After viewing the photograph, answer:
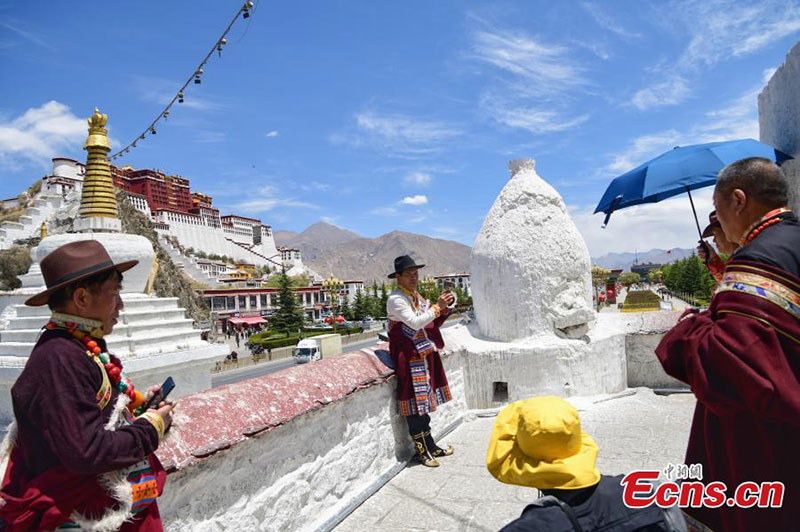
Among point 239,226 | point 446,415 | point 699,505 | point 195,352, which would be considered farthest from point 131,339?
point 239,226

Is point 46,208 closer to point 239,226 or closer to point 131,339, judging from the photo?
point 239,226

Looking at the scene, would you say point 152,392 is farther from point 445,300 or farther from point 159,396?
point 445,300

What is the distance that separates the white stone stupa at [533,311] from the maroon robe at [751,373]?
14.3 ft

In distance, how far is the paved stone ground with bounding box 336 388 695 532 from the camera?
3574 millimetres

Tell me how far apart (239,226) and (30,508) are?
338ft

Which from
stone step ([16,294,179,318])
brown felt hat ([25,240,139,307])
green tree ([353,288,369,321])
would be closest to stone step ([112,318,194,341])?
stone step ([16,294,179,318])

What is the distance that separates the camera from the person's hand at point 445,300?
4.57 m

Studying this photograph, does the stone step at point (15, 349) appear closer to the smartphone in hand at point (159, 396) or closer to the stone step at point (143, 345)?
the stone step at point (143, 345)

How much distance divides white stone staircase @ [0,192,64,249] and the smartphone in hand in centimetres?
6392

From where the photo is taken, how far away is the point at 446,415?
5.66m

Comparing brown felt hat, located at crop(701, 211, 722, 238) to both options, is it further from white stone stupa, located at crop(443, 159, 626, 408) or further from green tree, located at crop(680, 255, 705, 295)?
green tree, located at crop(680, 255, 705, 295)

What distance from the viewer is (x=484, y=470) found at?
14.5 feet

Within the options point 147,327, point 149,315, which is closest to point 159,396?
point 147,327

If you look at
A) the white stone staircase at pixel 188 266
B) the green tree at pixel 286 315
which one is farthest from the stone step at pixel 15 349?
the white stone staircase at pixel 188 266
